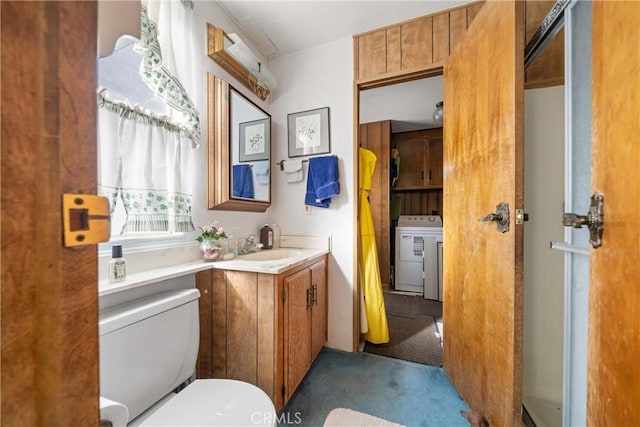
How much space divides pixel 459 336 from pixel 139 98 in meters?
2.00

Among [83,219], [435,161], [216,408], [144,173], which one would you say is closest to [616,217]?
[83,219]

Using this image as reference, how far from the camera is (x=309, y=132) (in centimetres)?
190

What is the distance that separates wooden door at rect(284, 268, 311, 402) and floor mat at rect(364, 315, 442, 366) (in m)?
0.67

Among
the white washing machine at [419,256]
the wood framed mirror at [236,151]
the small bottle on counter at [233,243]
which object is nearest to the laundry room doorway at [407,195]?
the white washing machine at [419,256]

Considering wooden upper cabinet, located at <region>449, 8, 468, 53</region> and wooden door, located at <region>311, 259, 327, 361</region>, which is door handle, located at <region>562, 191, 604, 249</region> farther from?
wooden upper cabinet, located at <region>449, 8, 468, 53</region>

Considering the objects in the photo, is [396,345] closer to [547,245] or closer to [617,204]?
[547,245]

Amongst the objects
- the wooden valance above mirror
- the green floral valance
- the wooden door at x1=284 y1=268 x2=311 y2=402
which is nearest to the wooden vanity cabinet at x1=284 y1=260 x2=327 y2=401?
the wooden door at x1=284 y1=268 x2=311 y2=402

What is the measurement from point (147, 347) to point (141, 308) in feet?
0.47

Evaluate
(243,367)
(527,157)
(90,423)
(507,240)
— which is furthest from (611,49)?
(243,367)

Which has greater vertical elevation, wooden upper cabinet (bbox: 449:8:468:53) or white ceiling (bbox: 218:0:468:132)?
white ceiling (bbox: 218:0:468:132)

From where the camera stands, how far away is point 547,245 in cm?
117

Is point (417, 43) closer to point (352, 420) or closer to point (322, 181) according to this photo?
point (322, 181)

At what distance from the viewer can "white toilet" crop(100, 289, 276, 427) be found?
2.49ft

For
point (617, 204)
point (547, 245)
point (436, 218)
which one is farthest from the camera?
point (436, 218)
